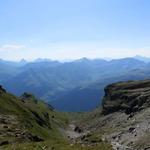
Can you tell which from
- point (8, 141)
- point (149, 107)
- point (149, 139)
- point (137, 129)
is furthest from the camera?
point (149, 107)

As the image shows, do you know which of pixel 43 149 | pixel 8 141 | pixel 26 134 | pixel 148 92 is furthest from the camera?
pixel 148 92

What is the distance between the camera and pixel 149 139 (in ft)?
290

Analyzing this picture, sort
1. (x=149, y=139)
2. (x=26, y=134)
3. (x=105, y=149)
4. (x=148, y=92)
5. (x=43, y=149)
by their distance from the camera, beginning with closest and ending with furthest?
(x=43, y=149) < (x=105, y=149) < (x=149, y=139) < (x=26, y=134) < (x=148, y=92)

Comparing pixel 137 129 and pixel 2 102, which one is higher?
pixel 2 102

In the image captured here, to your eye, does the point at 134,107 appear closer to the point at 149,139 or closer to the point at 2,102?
the point at 2,102

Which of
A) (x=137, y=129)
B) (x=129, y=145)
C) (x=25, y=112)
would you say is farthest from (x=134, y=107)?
(x=129, y=145)

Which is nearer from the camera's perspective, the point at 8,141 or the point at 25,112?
the point at 8,141

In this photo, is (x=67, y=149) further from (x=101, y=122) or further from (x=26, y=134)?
(x=101, y=122)

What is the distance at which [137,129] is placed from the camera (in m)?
119

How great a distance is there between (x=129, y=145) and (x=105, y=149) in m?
15.9

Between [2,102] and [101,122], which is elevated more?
[2,102]

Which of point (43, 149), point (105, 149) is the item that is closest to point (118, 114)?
point (105, 149)

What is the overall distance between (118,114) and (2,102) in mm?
60707

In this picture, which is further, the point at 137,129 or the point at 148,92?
the point at 148,92
